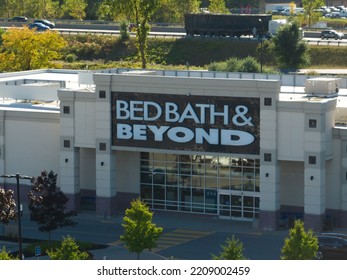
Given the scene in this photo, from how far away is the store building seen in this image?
75438 millimetres

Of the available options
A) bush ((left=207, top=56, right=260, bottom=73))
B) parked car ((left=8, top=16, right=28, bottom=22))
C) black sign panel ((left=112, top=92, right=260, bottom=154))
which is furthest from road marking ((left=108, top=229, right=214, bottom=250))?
parked car ((left=8, top=16, right=28, bottom=22))

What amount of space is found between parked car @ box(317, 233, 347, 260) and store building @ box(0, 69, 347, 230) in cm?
590

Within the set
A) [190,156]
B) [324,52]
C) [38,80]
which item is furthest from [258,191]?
[324,52]

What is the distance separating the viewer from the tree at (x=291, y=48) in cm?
13025

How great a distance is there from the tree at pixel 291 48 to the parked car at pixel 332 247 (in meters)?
62.2

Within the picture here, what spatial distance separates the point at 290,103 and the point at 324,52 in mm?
62952

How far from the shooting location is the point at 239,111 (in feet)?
252

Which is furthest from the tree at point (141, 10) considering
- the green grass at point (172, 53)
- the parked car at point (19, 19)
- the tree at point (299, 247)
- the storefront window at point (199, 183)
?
the tree at point (299, 247)

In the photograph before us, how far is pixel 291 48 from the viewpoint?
130 meters

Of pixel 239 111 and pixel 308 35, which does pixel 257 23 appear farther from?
pixel 239 111

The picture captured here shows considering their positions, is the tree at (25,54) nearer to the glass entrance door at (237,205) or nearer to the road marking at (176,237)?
the glass entrance door at (237,205)

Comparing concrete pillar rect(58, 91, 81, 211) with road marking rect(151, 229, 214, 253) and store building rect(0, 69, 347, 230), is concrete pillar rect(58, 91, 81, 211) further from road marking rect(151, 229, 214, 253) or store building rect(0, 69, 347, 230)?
road marking rect(151, 229, 214, 253)

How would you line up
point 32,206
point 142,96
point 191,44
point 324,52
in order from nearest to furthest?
point 32,206 < point 142,96 < point 324,52 < point 191,44

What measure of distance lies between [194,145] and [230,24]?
67757mm
